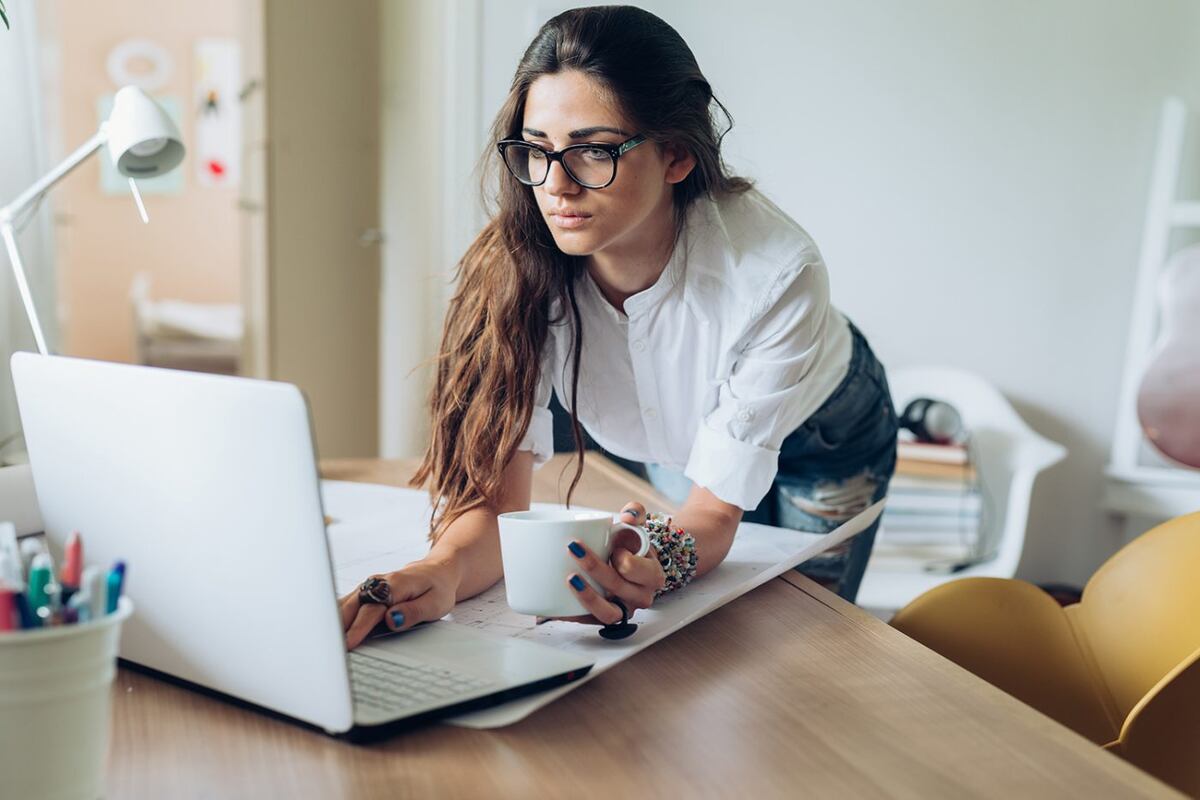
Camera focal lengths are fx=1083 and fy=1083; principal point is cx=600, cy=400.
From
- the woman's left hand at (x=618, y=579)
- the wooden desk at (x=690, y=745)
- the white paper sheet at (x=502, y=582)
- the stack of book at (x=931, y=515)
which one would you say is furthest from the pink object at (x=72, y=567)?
the stack of book at (x=931, y=515)

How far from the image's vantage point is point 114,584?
1.52ft

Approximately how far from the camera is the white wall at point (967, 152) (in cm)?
249

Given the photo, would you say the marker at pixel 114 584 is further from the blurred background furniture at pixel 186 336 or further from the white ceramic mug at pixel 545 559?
the blurred background furniture at pixel 186 336

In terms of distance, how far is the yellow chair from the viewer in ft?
2.91

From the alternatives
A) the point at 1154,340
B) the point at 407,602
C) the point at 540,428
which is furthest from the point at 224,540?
the point at 1154,340

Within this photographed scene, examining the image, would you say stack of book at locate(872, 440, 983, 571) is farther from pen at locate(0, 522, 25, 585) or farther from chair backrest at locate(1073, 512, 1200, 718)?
pen at locate(0, 522, 25, 585)

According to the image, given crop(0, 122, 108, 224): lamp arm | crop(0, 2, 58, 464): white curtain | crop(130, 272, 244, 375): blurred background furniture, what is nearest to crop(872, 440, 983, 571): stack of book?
crop(0, 122, 108, 224): lamp arm

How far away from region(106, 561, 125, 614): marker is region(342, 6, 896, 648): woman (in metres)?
0.39

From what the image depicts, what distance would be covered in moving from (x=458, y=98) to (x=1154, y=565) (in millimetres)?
2076

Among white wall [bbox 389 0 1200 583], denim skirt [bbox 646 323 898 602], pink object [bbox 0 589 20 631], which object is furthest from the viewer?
white wall [bbox 389 0 1200 583]

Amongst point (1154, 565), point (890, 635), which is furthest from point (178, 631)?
point (1154, 565)

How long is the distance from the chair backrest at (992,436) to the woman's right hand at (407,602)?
1.68m

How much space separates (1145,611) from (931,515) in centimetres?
130

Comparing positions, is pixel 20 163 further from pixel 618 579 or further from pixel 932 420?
pixel 618 579
